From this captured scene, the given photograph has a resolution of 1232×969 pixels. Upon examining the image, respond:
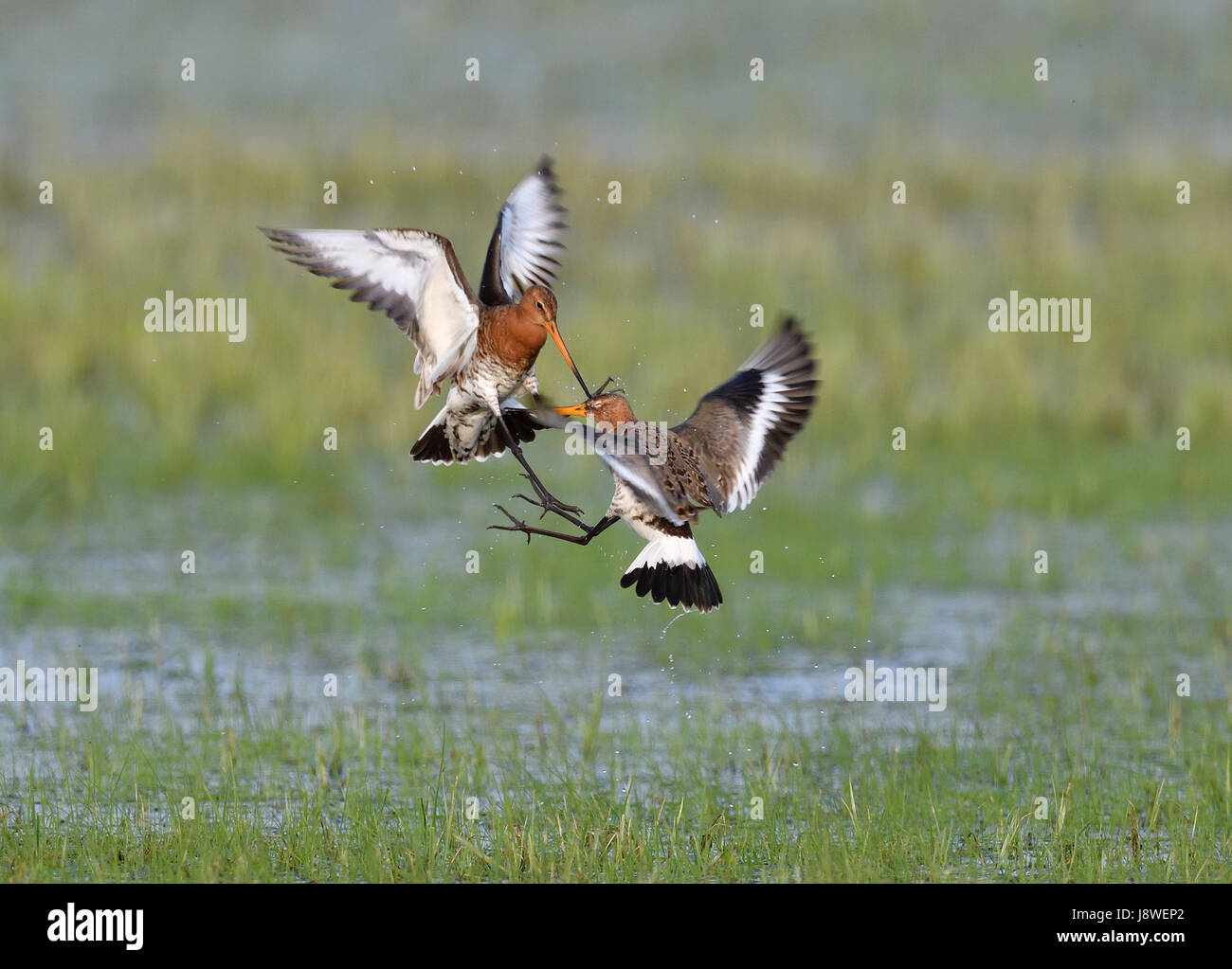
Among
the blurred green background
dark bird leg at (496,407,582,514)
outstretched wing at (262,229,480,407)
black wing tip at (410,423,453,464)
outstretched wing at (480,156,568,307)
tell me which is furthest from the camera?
the blurred green background

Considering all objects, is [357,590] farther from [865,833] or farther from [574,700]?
[865,833]

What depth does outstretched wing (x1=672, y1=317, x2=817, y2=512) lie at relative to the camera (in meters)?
6.16

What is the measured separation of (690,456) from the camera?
19.7 ft

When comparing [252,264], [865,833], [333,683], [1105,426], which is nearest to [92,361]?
[252,264]

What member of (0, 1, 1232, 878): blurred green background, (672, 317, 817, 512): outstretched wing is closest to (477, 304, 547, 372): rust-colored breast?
(672, 317, 817, 512): outstretched wing

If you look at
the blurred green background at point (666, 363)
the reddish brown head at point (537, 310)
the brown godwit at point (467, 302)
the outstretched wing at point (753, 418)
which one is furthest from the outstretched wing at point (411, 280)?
the blurred green background at point (666, 363)

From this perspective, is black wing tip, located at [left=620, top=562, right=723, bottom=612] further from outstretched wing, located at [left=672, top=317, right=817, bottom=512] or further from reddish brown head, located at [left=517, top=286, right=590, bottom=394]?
reddish brown head, located at [left=517, top=286, right=590, bottom=394]

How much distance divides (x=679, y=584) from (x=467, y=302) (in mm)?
1033

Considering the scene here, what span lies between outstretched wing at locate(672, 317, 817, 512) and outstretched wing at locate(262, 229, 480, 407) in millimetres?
774

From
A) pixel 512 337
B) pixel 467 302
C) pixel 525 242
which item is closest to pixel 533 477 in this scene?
pixel 512 337

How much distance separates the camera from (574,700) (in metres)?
7.79

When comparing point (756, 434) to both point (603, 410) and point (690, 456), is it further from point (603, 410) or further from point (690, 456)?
point (603, 410)

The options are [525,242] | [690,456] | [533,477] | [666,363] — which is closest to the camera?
[533,477]

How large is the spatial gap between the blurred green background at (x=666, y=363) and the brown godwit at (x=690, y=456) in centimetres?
97
